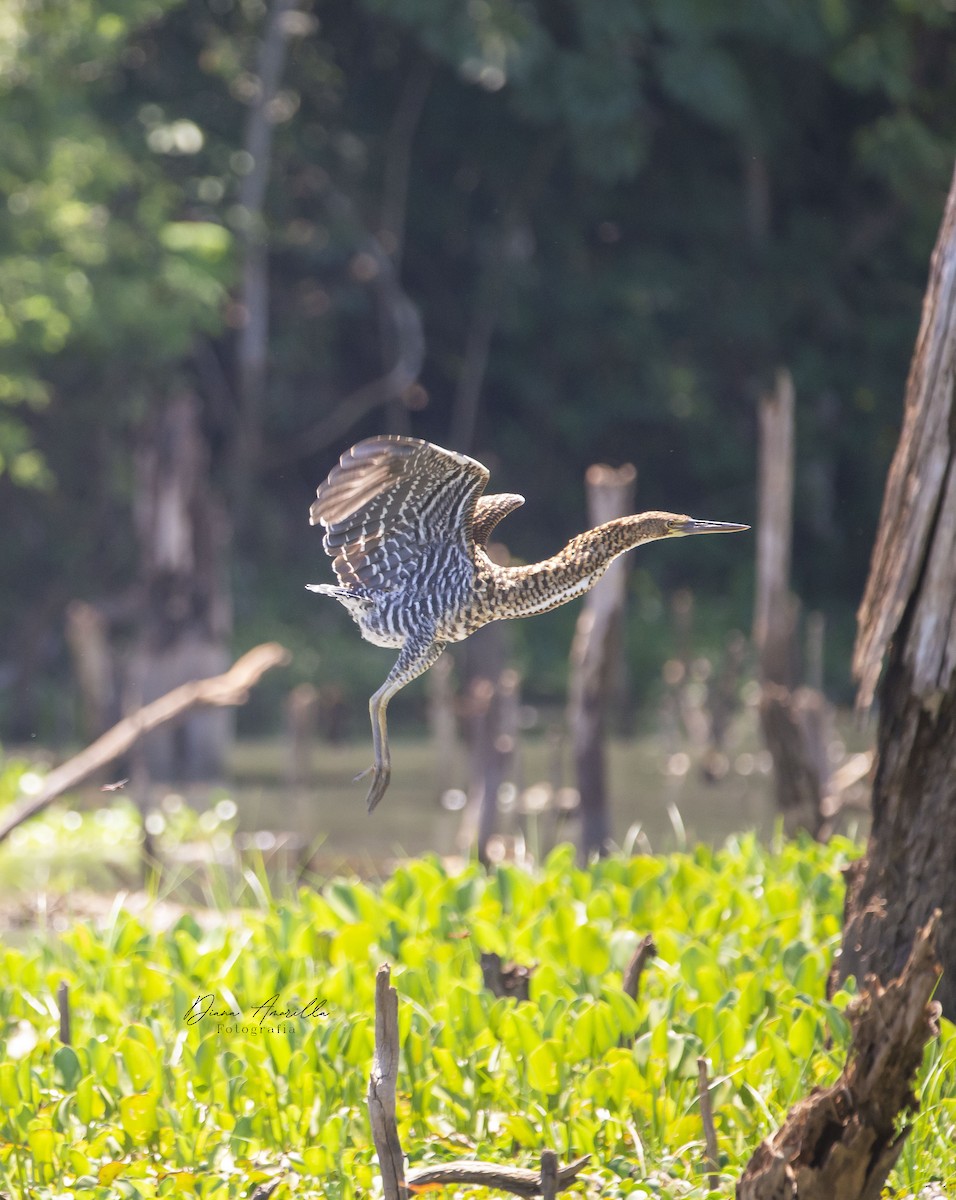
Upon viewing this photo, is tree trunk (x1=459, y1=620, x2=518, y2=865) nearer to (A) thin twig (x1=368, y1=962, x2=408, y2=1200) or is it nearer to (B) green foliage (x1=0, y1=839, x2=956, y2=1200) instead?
(B) green foliage (x1=0, y1=839, x2=956, y2=1200)

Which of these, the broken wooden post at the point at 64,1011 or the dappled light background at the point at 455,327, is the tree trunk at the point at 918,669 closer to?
the broken wooden post at the point at 64,1011

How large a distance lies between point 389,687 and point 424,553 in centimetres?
38

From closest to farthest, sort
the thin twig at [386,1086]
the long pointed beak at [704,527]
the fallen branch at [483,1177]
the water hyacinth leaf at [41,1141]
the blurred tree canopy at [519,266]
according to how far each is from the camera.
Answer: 1. the long pointed beak at [704,527]
2. the thin twig at [386,1086]
3. the fallen branch at [483,1177]
4. the water hyacinth leaf at [41,1141]
5. the blurred tree canopy at [519,266]

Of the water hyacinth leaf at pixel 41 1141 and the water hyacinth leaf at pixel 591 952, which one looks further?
the water hyacinth leaf at pixel 591 952

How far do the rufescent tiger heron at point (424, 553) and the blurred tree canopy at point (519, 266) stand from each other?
1599 cm

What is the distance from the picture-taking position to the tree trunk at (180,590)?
18969mm

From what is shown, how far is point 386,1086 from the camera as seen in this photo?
13.2 feet

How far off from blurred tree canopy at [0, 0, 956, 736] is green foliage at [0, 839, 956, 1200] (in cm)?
1333

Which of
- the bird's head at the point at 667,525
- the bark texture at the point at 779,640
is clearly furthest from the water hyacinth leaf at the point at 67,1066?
the bark texture at the point at 779,640

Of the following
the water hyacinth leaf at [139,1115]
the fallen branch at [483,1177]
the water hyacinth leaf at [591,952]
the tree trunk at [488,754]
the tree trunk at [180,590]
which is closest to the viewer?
the fallen branch at [483,1177]

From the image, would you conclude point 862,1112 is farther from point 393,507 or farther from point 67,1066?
point 67,1066

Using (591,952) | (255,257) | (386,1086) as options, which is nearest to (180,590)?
(255,257)

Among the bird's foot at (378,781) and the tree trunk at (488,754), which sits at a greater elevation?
the bird's foot at (378,781)

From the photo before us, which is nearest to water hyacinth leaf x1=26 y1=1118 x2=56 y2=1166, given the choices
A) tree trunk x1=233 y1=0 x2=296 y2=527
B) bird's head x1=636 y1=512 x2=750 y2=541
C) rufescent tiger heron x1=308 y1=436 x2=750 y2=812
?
rufescent tiger heron x1=308 y1=436 x2=750 y2=812
